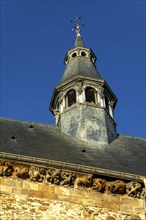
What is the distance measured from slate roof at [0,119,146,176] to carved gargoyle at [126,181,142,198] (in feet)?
3.27

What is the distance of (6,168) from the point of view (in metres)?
12.1

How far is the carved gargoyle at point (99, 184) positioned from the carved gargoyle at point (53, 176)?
33.7 inches

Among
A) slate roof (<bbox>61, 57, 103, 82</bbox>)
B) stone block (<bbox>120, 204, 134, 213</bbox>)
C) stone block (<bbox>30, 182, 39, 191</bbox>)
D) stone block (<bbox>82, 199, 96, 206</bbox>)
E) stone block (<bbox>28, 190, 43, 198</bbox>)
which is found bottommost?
stone block (<bbox>120, 204, 134, 213</bbox>)

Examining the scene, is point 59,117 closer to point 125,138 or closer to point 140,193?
point 125,138

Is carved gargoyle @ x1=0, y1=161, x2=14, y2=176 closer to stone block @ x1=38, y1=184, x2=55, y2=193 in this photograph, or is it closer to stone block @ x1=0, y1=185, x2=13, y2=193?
stone block @ x1=0, y1=185, x2=13, y2=193

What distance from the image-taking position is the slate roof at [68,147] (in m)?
13.8

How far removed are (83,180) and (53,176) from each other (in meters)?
0.72

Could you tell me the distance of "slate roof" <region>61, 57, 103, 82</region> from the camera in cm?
1928

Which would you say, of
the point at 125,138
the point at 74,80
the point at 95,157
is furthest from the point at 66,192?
the point at 74,80

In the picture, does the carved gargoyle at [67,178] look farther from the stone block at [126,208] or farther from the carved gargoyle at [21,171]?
the stone block at [126,208]

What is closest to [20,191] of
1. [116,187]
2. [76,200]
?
[76,200]

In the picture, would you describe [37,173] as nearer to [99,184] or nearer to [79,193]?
[79,193]

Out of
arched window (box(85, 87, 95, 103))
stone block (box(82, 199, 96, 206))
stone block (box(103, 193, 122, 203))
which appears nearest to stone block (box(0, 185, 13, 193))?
stone block (box(82, 199, 96, 206))

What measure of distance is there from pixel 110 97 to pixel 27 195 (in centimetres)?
808
